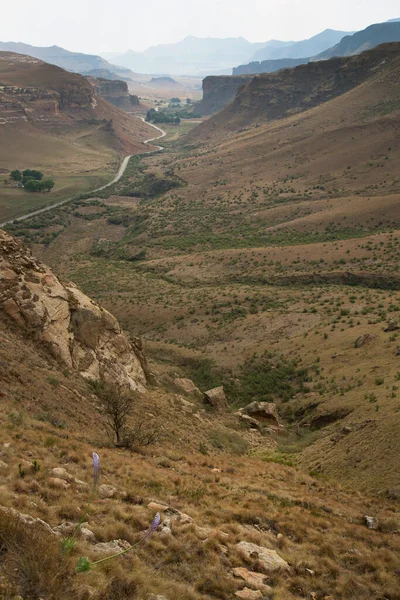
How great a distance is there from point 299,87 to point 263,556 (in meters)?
130

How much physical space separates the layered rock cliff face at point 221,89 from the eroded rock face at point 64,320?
188 meters

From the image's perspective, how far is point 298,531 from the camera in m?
9.79

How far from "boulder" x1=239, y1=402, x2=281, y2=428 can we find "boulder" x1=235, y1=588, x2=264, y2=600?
13.8 meters

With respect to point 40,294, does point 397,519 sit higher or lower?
lower

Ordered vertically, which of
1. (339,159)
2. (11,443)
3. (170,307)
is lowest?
(170,307)

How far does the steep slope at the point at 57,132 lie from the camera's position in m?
93.6

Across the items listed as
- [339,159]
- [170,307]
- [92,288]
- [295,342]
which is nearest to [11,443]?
[295,342]

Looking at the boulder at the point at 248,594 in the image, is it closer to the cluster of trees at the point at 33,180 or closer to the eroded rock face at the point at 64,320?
the eroded rock face at the point at 64,320

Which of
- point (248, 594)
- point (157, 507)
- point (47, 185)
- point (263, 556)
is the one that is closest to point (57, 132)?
point (47, 185)

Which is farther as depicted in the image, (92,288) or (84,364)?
(92,288)

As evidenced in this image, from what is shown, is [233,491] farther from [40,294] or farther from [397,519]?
[40,294]

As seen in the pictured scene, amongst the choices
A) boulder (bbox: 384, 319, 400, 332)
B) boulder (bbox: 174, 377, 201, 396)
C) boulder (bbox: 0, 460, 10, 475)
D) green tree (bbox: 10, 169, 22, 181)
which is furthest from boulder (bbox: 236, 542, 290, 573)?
green tree (bbox: 10, 169, 22, 181)

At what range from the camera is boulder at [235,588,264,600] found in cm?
661

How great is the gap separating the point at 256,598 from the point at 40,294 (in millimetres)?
14133
